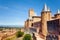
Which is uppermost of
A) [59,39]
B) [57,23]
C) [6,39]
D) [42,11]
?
[42,11]

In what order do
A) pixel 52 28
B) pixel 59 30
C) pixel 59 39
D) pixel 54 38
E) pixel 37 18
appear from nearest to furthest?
1. pixel 59 39
2. pixel 54 38
3. pixel 59 30
4. pixel 52 28
5. pixel 37 18

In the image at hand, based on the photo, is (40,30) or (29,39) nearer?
(29,39)

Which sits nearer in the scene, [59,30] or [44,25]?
[59,30]

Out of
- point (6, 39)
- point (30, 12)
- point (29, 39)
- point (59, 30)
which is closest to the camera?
point (59, 30)

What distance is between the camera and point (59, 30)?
17.6m

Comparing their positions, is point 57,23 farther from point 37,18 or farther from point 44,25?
point 37,18

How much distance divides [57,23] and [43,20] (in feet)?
27.8

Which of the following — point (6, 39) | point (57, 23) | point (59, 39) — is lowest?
point (6, 39)

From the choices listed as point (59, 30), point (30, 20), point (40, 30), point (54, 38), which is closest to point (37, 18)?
point (30, 20)

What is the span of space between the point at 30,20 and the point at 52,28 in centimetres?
2381

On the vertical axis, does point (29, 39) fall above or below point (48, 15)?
below

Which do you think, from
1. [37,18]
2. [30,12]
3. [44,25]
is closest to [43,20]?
[44,25]

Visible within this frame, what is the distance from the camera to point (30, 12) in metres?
52.3

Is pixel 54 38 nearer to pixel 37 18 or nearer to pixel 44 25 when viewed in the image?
pixel 44 25
